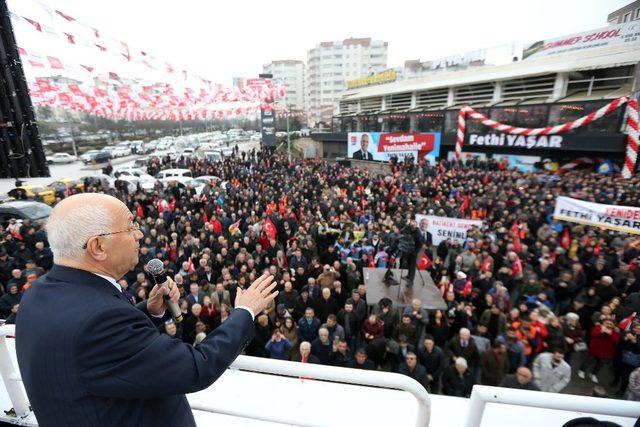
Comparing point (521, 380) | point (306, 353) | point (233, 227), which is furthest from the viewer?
point (233, 227)

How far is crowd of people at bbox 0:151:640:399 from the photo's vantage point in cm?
503

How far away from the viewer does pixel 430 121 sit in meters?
27.5

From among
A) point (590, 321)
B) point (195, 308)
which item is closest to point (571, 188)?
point (590, 321)

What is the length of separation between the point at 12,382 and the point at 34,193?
19062mm

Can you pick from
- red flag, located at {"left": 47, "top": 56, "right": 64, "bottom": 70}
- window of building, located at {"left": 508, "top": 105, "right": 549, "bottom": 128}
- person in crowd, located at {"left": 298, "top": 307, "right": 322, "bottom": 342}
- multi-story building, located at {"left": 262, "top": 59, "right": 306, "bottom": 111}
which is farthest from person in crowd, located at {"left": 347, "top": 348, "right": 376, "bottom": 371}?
multi-story building, located at {"left": 262, "top": 59, "right": 306, "bottom": 111}

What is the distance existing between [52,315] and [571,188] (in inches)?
707

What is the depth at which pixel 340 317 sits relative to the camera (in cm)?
620

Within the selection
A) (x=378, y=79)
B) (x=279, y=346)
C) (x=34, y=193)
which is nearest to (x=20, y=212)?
(x=34, y=193)

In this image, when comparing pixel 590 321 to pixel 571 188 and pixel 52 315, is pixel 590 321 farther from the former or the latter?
pixel 571 188

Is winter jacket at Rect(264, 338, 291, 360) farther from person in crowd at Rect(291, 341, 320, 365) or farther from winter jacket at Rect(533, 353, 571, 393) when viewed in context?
winter jacket at Rect(533, 353, 571, 393)

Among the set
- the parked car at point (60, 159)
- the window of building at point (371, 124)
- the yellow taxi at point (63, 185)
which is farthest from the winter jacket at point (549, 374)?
the parked car at point (60, 159)

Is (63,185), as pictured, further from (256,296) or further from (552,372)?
(552,372)

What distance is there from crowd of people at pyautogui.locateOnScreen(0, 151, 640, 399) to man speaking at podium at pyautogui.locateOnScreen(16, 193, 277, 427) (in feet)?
6.37

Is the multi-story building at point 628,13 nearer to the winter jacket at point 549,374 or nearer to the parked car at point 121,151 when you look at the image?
the winter jacket at point 549,374
